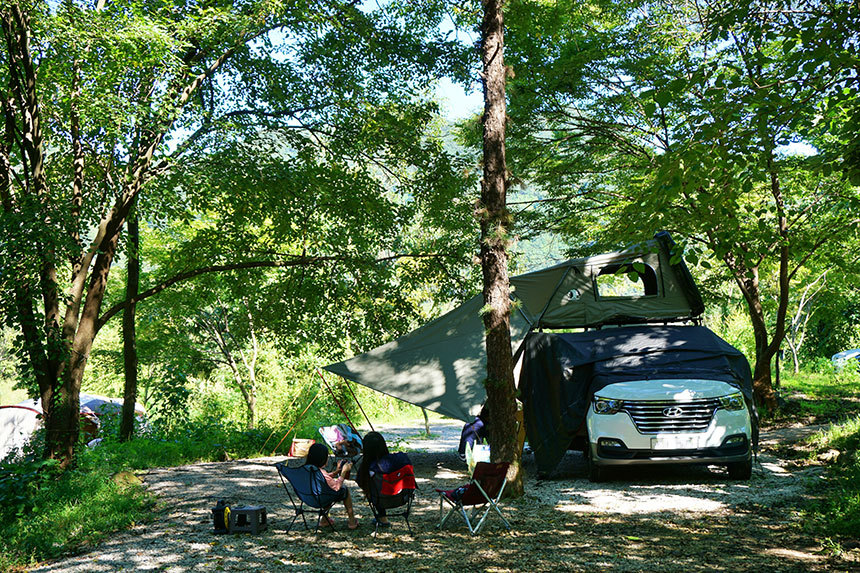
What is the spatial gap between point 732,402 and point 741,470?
0.82 meters

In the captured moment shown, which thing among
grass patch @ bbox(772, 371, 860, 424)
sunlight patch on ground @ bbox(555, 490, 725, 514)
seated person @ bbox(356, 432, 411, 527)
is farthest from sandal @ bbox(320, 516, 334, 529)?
grass patch @ bbox(772, 371, 860, 424)

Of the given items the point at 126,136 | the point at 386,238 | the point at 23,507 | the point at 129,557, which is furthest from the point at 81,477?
the point at 386,238

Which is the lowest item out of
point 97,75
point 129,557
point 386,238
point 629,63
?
point 129,557

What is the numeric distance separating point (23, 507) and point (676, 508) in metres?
6.77

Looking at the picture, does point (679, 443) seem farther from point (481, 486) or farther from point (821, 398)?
point (821, 398)

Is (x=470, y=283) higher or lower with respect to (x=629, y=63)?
lower

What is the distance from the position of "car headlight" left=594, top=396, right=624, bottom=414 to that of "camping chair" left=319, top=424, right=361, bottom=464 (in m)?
3.72

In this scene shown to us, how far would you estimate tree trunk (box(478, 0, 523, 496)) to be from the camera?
8.03 metres

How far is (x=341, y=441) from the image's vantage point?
10.7 meters

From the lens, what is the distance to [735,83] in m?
5.39

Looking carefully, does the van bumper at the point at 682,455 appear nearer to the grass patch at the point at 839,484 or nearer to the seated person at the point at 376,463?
the grass patch at the point at 839,484

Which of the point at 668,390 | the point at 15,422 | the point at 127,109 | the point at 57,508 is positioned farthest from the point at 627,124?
the point at 15,422

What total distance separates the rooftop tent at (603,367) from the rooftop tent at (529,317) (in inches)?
25.7

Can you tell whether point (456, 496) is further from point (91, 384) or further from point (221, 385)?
point (91, 384)
